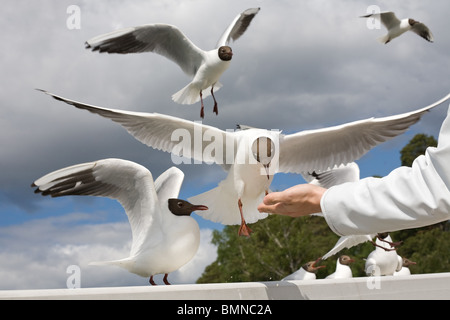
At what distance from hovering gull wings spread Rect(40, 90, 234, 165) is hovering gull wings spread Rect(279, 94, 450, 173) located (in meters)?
0.56

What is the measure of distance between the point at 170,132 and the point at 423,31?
17.8 ft

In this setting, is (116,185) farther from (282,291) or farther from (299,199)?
(299,199)

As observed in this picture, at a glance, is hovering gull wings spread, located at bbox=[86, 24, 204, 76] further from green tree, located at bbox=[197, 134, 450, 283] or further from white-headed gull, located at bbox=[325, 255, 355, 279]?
green tree, located at bbox=[197, 134, 450, 283]

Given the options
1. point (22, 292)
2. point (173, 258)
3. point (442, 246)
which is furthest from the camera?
point (442, 246)

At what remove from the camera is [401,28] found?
8.13 m

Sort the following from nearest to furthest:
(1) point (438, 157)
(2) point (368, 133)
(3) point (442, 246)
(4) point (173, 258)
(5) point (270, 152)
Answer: (1) point (438, 157)
(4) point (173, 258)
(5) point (270, 152)
(2) point (368, 133)
(3) point (442, 246)

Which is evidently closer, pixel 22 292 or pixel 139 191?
pixel 22 292

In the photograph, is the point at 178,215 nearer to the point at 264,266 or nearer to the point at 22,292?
the point at 22,292

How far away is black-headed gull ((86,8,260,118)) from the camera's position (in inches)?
207

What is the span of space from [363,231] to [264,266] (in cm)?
1292

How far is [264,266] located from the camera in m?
14.1

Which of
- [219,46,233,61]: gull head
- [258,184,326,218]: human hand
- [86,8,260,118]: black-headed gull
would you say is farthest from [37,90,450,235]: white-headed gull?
[258,184,326,218]: human hand
